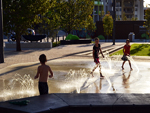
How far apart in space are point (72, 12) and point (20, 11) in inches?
720

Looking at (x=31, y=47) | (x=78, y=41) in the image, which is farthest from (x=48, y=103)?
(x=78, y=41)

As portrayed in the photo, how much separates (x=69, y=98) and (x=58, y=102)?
537 mm

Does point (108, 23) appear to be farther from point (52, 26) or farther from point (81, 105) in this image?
point (81, 105)

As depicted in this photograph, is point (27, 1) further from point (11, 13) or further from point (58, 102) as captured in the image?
point (58, 102)

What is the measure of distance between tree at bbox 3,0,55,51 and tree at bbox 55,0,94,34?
55.2 feet

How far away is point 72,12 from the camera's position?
4106cm

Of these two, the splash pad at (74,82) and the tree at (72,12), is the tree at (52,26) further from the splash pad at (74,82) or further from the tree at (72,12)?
the splash pad at (74,82)

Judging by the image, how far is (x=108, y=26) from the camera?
49531mm

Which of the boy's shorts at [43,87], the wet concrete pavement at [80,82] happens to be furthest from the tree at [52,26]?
the boy's shorts at [43,87]

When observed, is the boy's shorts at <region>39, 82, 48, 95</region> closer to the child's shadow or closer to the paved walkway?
the child's shadow

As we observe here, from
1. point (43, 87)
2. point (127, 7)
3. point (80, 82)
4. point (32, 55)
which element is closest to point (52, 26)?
point (32, 55)

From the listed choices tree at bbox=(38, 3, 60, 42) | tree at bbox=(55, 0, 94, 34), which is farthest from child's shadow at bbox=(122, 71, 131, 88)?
tree at bbox=(55, 0, 94, 34)

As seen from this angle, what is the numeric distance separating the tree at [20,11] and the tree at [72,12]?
663 inches

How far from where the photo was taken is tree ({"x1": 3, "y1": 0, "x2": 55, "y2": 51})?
23297 millimetres
